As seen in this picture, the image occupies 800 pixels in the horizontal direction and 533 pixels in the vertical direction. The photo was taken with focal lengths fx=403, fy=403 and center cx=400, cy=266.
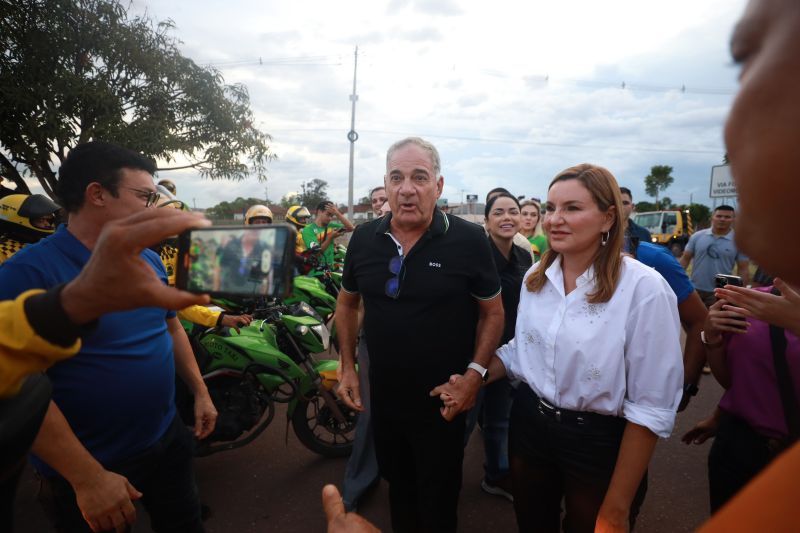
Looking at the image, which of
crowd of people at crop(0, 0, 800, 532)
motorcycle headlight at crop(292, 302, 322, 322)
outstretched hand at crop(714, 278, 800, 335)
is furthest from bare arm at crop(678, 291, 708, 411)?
motorcycle headlight at crop(292, 302, 322, 322)

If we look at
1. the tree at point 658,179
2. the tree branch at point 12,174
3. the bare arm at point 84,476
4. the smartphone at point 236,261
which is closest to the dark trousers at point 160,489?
the bare arm at point 84,476

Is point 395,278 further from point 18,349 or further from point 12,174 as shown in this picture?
point 12,174

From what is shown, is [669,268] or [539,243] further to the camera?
[539,243]

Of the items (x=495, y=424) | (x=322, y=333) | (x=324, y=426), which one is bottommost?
(x=324, y=426)

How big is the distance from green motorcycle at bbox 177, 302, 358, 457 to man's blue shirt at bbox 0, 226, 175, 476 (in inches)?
51.3

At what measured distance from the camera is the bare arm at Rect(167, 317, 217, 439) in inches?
82.0

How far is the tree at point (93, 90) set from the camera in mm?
5961

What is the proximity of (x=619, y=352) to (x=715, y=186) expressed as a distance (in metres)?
14.8

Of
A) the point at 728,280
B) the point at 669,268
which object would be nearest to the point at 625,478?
the point at 728,280

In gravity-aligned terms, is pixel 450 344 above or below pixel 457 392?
above

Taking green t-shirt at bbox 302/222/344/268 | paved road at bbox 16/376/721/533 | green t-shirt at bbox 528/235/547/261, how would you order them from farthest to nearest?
green t-shirt at bbox 302/222/344/268, green t-shirt at bbox 528/235/547/261, paved road at bbox 16/376/721/533

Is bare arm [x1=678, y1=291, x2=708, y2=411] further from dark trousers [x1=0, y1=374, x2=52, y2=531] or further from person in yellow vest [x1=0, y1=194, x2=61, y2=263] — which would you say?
person in yellow vest [x1=0, y1=194, x2=61, y2=263]

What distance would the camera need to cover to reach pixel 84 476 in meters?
1.35

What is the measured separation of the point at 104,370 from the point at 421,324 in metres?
1.31
